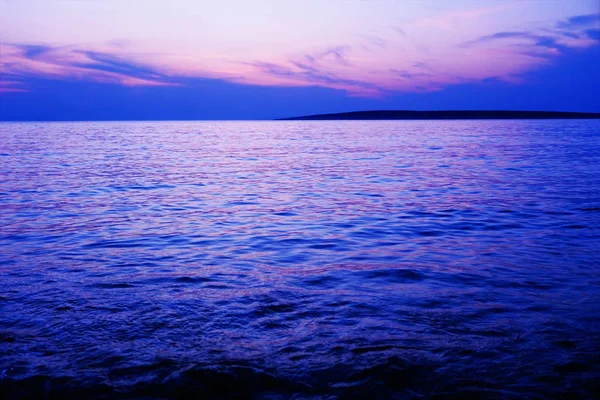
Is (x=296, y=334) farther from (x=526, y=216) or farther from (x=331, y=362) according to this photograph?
(x=526, y=216)

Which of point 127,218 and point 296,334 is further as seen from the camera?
point 127,218

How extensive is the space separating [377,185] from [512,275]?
13.7 metres

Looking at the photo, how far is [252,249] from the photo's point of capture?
1080cm

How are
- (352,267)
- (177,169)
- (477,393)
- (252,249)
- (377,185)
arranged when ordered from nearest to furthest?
(477,393)
(352,267)
(252,249)
(377,185)
(177,169)

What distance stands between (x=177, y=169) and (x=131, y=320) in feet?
79.8

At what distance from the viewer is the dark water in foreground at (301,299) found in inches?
199

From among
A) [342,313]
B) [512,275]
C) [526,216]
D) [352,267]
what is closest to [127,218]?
[352,267]

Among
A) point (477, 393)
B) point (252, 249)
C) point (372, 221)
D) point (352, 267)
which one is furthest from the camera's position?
point (372, 221)

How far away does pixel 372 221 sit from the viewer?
13922 mm

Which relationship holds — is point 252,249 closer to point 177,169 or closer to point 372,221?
point 372,221

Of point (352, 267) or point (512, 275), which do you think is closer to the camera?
point (512, 275)

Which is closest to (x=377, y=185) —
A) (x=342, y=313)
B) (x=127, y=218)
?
(x=127, y=218)

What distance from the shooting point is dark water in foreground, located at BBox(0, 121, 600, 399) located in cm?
507

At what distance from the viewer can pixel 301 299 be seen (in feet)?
24.5
